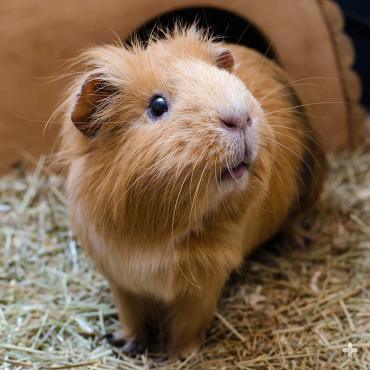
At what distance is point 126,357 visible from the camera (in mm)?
2564

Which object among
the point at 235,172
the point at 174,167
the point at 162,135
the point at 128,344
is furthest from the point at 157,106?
the point at 128,344

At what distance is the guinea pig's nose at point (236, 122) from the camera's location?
1788 mm

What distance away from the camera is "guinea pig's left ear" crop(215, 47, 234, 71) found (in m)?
2.17

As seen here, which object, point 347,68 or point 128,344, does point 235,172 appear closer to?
point 128,344

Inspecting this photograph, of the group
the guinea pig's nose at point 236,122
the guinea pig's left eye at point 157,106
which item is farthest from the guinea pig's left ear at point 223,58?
the guinea pig's nose at point 236,122

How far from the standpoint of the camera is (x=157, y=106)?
193cm

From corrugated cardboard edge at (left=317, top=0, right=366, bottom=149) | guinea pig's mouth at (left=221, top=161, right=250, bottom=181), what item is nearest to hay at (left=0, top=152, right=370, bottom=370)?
corrugated cardboard edge at (left=317, top=0, right=366, bottom=149)

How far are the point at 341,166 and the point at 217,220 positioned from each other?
175 centimetres

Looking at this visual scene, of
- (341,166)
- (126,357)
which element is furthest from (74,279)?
(341,166)

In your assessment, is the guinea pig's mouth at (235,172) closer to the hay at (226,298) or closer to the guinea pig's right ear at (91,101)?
the guinea pig's right ear at (91,101)

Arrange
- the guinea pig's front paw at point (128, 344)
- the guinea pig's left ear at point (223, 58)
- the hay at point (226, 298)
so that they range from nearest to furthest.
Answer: the guinea pig's left ear at point (223, 58) → the hay at point (226, 298) → the guinea pig's front paw at point (128, 344)

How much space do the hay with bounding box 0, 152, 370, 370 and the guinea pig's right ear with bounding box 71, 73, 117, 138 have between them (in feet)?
3.33

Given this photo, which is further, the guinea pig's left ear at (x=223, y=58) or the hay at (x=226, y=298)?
the hay at (x=226, y=298)

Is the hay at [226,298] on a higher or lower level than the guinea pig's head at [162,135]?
lower
